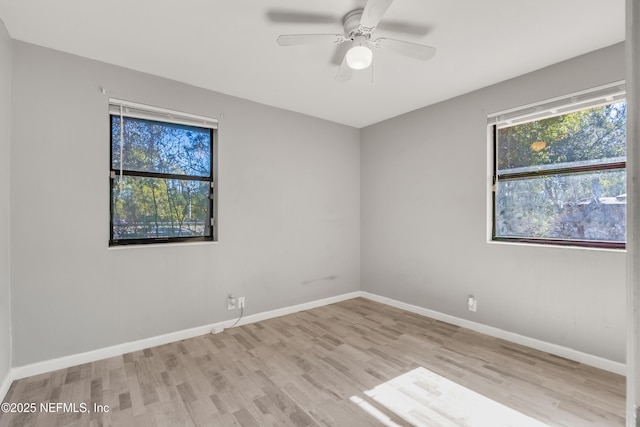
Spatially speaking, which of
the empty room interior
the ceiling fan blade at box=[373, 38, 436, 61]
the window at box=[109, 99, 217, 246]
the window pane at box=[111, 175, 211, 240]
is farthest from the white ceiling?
the window pane at box=[111, 175, 211, 240]

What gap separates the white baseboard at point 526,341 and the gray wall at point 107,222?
1395 millimetres

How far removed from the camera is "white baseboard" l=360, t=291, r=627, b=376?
7.87ft

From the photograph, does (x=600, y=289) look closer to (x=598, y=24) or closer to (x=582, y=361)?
(x=582, y=361)

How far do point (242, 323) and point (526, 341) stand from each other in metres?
2.94

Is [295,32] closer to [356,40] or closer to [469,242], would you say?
[356,40]

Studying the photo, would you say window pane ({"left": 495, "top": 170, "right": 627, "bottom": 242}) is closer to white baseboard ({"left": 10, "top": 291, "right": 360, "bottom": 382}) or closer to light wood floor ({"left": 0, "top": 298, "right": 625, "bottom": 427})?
light wood floor ({"left": 0, "top": 298, "right": 625, "bottom": 427})

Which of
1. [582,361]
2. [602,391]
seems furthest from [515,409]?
[582,361]

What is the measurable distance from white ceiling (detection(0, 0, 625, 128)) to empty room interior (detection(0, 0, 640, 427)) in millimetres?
21

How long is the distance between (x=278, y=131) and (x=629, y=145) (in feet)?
11.7

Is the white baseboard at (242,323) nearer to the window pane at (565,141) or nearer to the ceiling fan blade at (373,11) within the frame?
the window pane at (565,141)

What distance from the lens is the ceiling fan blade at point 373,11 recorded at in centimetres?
158

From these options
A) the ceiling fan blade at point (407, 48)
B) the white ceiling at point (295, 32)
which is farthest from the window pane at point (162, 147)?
the ceiling fan blade at point (407, 48)

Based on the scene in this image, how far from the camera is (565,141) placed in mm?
2730

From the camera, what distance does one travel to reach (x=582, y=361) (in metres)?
2.52
